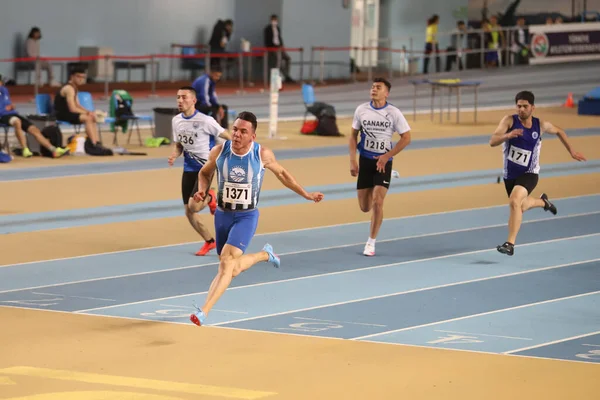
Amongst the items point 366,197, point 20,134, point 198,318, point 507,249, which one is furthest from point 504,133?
point 20,134

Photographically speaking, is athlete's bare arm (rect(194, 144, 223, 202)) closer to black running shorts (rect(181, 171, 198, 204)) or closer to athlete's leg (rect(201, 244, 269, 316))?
athlete's leg (rect(201, 244, 269, 316))

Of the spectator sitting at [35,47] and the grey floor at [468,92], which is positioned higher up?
the spectator sitting at [35,47]

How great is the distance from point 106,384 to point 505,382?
8.41ft

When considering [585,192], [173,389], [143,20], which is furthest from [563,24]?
[173,389]

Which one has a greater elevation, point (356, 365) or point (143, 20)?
point (143, 20)

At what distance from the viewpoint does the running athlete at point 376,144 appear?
1316 centimetres

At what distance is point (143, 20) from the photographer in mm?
36469

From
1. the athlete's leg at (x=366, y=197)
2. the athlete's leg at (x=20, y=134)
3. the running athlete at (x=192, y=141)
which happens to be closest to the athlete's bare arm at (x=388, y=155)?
the athlete's leg at (x=366, y=197)

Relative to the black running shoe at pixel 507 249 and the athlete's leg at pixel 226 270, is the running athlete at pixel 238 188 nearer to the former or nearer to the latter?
the athlete's leg at pixel 226 270

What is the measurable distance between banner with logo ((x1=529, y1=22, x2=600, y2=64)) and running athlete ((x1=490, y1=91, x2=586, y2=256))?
28.1m

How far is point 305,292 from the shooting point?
11.2 metres

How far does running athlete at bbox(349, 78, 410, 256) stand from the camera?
13.2 metres

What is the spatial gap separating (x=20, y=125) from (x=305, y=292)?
10.9 meters

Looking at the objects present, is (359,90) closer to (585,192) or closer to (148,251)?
(585,192)
